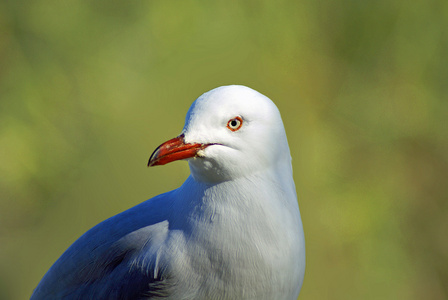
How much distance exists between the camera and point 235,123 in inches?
35.9

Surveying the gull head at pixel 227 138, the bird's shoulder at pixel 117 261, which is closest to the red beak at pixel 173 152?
the gull head at pixel 227 138

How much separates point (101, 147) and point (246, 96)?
1.56m

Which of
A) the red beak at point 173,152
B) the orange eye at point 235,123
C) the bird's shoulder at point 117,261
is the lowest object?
the bird's shoulder at point 117,261

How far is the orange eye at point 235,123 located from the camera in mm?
905

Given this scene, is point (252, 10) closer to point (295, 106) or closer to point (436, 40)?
point (295, 106)

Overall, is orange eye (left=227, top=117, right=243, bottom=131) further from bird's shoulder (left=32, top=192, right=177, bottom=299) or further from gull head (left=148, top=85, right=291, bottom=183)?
bird's shoulder (left=32, top=192, right=177, bottom=299)

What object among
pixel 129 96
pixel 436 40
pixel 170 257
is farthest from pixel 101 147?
pixel 436 40

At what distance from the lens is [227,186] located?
965mm

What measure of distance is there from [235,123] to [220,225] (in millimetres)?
207

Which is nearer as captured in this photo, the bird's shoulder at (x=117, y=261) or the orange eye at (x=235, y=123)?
the orange eye at (x=235, y=123)

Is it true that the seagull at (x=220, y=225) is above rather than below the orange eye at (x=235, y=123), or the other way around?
below

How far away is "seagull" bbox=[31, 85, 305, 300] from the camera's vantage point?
903 mm

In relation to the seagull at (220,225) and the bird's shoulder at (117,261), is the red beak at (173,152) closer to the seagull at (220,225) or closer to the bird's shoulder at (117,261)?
the seagull at (220,225)

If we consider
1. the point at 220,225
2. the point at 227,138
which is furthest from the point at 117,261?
the point at 227,138
